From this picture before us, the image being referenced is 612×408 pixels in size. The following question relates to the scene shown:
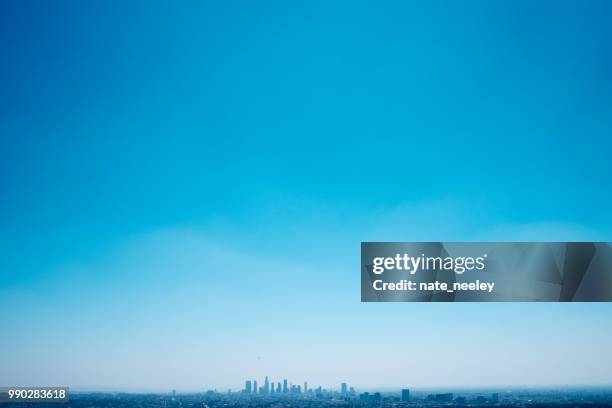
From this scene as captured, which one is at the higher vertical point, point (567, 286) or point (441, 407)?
point (567, 286)

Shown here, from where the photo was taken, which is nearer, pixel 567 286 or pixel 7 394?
pixel 567 286

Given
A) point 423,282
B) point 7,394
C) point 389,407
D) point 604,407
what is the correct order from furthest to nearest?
point 389,407 → point 604,407 → point 7,394 → point 423,282

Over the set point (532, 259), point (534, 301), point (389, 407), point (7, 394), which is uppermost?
point (532, 259)

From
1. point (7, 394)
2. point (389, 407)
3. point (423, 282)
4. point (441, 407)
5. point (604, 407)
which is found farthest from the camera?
point (389, 407)

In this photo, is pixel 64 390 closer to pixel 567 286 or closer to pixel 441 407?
pixel 567 286

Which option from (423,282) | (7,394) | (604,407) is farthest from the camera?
(604,407)

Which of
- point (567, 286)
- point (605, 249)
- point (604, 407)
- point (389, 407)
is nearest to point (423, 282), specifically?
point (567, 286)

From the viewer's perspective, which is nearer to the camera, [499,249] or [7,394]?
[499,249]

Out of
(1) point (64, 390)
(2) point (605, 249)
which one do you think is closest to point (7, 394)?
(1) point (64, 390)

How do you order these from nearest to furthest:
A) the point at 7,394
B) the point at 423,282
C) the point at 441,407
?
1. the point at 423,282
2. the point at 7,394
3. the point at 441,407

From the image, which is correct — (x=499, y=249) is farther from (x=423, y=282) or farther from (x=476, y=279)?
(x=423, y=282)
